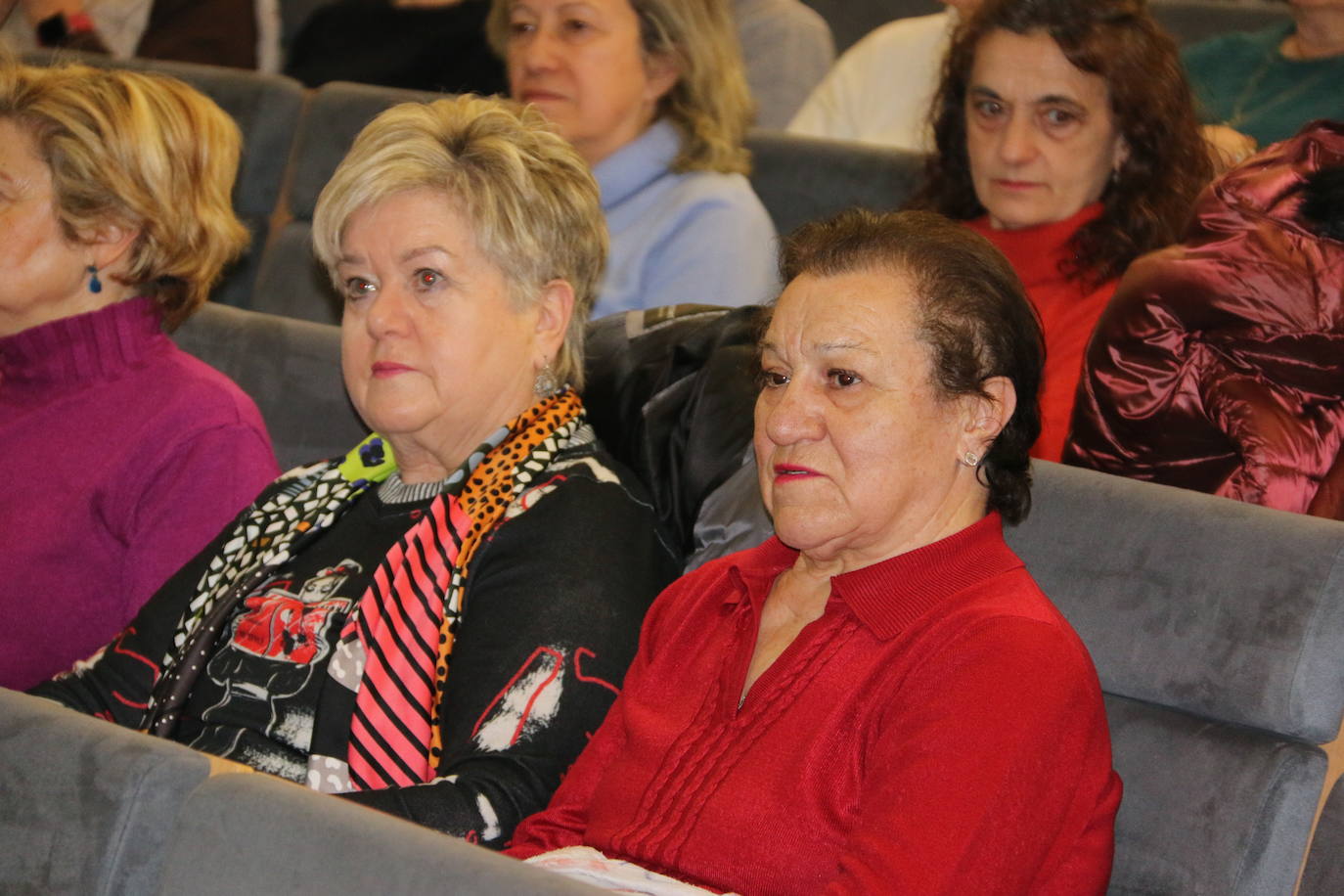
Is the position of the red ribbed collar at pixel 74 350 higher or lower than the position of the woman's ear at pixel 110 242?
lower

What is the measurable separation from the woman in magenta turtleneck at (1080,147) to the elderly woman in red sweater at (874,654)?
0.82 m

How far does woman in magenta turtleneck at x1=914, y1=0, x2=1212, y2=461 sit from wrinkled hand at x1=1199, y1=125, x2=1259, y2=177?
0.17 feet

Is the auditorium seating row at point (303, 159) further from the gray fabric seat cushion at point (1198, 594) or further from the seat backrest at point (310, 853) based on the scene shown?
the seat backrest at point (310, 853)

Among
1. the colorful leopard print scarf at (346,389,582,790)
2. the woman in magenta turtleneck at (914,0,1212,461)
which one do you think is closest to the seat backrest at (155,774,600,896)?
the colorful leopard print scarf at (346,389,582,790)

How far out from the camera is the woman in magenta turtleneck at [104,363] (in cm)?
197

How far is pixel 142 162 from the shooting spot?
84.7 inches

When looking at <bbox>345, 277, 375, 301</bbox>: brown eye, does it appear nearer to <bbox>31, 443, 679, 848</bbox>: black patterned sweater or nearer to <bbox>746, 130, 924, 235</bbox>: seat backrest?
<bbox>31, 443, 679, 848</bbox>: black patterned sweater

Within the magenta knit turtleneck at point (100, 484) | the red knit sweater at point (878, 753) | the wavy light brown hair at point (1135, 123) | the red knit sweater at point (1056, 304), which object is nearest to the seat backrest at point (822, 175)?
the red knit sweater at point (1056, 304)

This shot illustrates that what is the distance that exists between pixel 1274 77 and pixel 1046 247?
2.35 feet

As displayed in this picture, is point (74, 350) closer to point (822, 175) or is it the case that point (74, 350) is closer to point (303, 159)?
point (303, 159)

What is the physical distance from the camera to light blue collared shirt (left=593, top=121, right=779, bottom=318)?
248 cm

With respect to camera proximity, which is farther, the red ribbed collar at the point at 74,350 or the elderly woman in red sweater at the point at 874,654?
the red ribbed collar at the point at 74,350

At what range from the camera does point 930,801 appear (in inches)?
45.8

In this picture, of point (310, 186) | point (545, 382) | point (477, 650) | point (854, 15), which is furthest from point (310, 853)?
point (854, 15)
